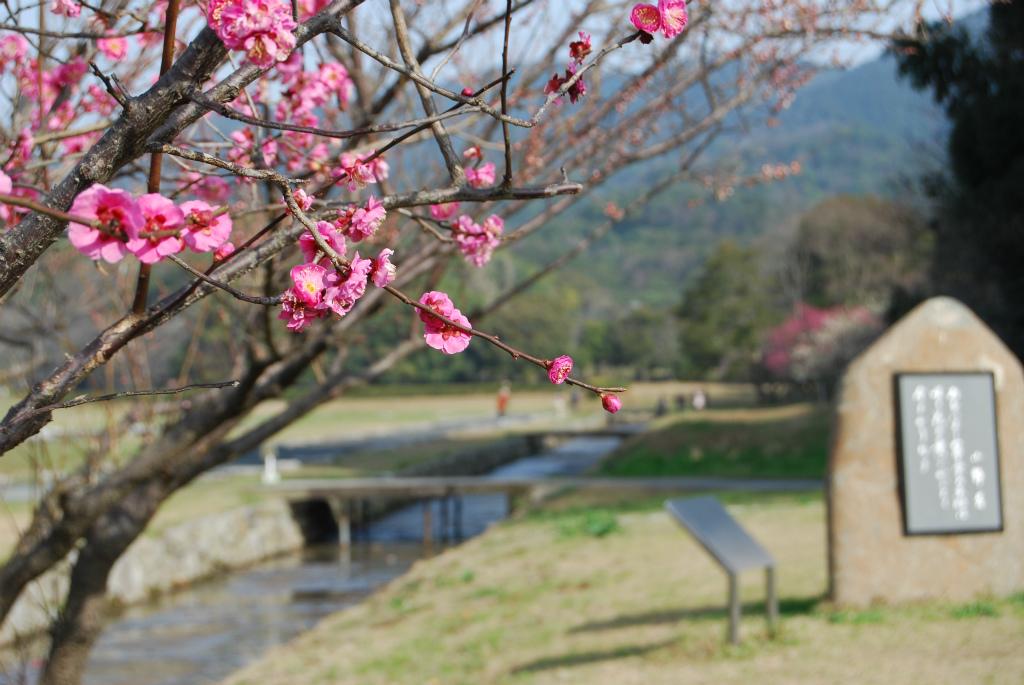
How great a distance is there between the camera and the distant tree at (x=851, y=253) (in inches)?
1518

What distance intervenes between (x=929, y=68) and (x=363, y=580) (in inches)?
446

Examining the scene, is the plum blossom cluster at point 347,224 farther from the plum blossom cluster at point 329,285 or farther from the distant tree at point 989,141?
the distant tree at point 989,141

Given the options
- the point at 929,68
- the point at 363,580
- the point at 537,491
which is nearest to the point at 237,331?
the point at 363,580

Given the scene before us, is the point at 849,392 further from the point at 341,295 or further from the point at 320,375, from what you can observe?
the point at 341,295

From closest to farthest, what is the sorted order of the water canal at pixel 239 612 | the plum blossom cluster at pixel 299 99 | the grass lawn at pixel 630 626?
the plum blossom cluster at pixel 299 99 → the grass lawn at pixel 630 626 → the water canal at pixel 239 612

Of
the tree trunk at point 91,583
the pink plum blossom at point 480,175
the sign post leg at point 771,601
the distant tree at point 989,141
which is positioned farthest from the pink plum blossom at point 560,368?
the distant tree at point 989,141

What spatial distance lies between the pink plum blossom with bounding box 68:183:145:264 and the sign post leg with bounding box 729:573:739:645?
5.20m

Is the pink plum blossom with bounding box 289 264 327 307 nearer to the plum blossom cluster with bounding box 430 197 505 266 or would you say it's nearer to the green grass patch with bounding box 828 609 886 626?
the plum blossom cluster with bounding box 430 197 505 266

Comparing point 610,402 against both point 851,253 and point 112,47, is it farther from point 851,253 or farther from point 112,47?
point 851,253

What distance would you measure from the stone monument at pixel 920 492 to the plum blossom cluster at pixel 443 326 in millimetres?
5190

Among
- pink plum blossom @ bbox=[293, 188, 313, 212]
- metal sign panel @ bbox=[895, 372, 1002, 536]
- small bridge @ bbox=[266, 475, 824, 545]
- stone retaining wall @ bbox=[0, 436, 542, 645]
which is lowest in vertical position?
stone retaining wall @ bbox=[0, 436, 542, 645]

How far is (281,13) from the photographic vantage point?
1.62 m

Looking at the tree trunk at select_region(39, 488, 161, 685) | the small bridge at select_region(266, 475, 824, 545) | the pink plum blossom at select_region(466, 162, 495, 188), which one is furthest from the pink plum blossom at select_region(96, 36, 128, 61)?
the small bridge at select_region(266, 475, 824, 545)

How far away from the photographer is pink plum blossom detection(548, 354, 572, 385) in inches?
69.3
